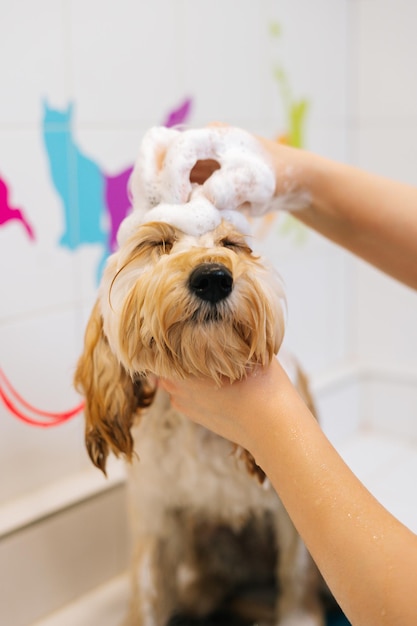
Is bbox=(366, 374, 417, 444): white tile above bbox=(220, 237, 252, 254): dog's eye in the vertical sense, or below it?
below

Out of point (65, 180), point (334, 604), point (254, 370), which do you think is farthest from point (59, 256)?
point (334, 604)

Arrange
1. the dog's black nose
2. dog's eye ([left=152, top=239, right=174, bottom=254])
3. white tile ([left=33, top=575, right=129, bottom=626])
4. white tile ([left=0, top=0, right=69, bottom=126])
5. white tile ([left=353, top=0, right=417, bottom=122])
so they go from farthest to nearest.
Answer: white tile ([left=353, top=0, right=417, bottom=122]) < white tile ([left=33, top=575, right=129, bottom=626]) < white tile ([left=0, top=0, right=69, bottom=126]) < dog's eye ([left=152, top=239, right=174, bottom=254]) < the dog's black nose

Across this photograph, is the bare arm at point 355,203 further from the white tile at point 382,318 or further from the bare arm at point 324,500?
the white tile at point 382,318

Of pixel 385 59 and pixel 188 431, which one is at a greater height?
pixel 385 59

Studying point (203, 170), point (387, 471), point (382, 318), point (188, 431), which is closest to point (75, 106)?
point (203, 170)

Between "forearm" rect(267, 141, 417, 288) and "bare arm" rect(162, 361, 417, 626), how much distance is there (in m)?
0.33

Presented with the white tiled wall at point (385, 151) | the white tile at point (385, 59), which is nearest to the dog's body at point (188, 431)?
the white tiled wall at point (385, 151)

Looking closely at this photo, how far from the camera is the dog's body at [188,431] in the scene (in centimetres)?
79

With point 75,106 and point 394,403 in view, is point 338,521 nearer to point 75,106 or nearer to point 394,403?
point 75,106

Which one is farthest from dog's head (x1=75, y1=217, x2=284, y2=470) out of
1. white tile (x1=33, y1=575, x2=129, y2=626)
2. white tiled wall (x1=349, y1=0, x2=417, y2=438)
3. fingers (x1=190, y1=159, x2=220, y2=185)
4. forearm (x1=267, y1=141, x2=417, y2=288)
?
white tiled wall (x1=349, y1=0, x2=417, y2=438)

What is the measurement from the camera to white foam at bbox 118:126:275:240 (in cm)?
90

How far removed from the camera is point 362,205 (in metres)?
1.07

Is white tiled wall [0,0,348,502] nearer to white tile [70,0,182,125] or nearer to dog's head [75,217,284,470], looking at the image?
white tile [70,0,182,125]

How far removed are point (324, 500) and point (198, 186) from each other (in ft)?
1.42
